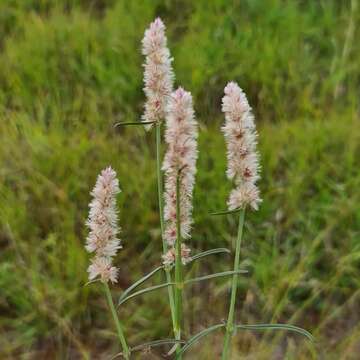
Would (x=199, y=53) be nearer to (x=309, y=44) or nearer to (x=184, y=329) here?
(x=309, y=44)

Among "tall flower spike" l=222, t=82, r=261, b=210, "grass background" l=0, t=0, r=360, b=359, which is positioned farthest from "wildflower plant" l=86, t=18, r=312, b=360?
"grass background" l=0, t=0, r=360, b=359

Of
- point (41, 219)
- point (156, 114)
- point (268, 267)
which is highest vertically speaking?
point (156, 114)

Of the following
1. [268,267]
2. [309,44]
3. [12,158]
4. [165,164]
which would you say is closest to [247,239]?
[268,267]

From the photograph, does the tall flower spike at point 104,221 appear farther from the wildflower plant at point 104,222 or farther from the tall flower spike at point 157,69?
the tall flower spike at point 157,69

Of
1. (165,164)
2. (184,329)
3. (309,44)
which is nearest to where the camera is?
(165,164)

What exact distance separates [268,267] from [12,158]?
3.29 ft

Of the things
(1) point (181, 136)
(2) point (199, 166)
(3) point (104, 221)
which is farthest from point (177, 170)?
(2) point (199, 166)

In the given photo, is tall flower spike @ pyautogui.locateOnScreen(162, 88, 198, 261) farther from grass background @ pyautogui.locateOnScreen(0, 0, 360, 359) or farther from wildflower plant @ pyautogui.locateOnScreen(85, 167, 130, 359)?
grass background @ pyautogui.locateOnScreen(0, 0, 360, 359)

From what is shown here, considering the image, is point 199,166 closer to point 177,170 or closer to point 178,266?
point 178,266

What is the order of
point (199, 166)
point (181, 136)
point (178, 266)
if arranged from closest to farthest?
point (181, 136) < point (178, 266) < point (199, 166)

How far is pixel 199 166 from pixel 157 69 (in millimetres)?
1425

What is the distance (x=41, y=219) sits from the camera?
2498 mm

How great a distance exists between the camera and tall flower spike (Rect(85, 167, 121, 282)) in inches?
46.9

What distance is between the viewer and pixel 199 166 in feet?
8.63
